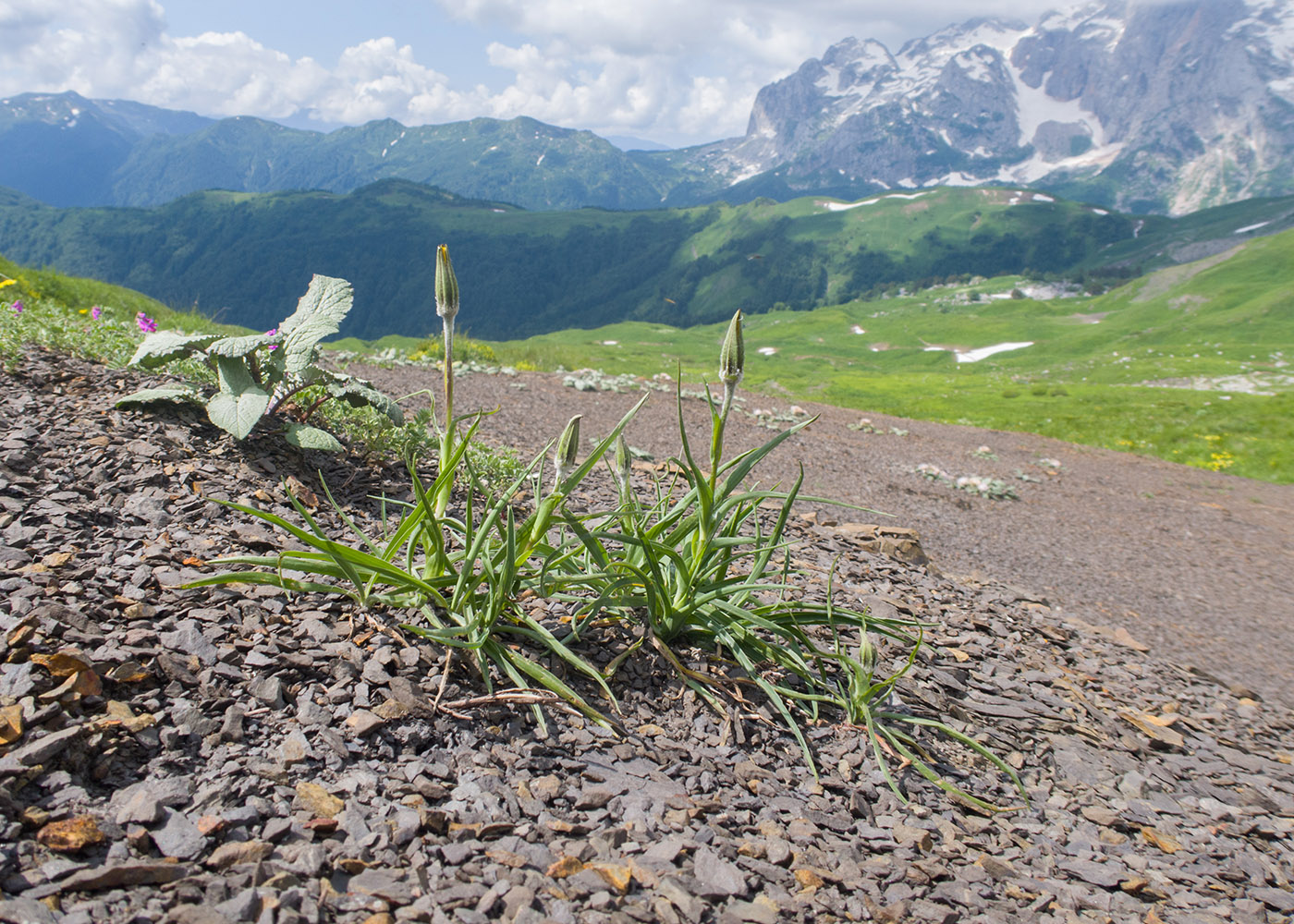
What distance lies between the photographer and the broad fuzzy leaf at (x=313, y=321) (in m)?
5.11

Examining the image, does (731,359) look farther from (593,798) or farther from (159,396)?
(159,396)

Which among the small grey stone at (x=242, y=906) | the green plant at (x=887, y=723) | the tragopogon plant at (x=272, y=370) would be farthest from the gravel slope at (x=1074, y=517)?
the small grey stone at (x=242, y=906)

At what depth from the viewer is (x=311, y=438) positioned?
5.14m

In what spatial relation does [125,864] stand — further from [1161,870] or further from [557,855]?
[1161,870]

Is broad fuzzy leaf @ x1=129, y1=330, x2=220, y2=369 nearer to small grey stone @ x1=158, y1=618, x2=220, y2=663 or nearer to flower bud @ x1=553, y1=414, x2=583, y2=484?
small grey stone @ x1=158, y1=618, x2=220, y2=663

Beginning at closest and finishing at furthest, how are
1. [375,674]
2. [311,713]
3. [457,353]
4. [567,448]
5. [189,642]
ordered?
[311,713] < [189,642] < [375,674] < [567,448] < [457,353]

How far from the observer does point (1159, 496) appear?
621 inches

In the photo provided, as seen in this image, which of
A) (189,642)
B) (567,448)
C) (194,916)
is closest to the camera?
(194,916)

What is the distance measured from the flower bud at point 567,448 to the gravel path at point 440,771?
1.10m

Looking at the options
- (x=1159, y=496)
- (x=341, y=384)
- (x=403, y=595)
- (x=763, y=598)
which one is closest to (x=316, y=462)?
(x=341, y=384)

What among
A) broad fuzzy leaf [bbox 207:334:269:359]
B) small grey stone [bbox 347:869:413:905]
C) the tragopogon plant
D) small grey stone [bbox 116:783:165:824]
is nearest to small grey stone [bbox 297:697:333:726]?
small grey stone [bbox 116:783:165:824]

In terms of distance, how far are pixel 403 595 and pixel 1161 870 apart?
12.6 feet

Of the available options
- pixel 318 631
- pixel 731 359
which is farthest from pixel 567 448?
pixel 318 631

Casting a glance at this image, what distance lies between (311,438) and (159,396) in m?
1.32
